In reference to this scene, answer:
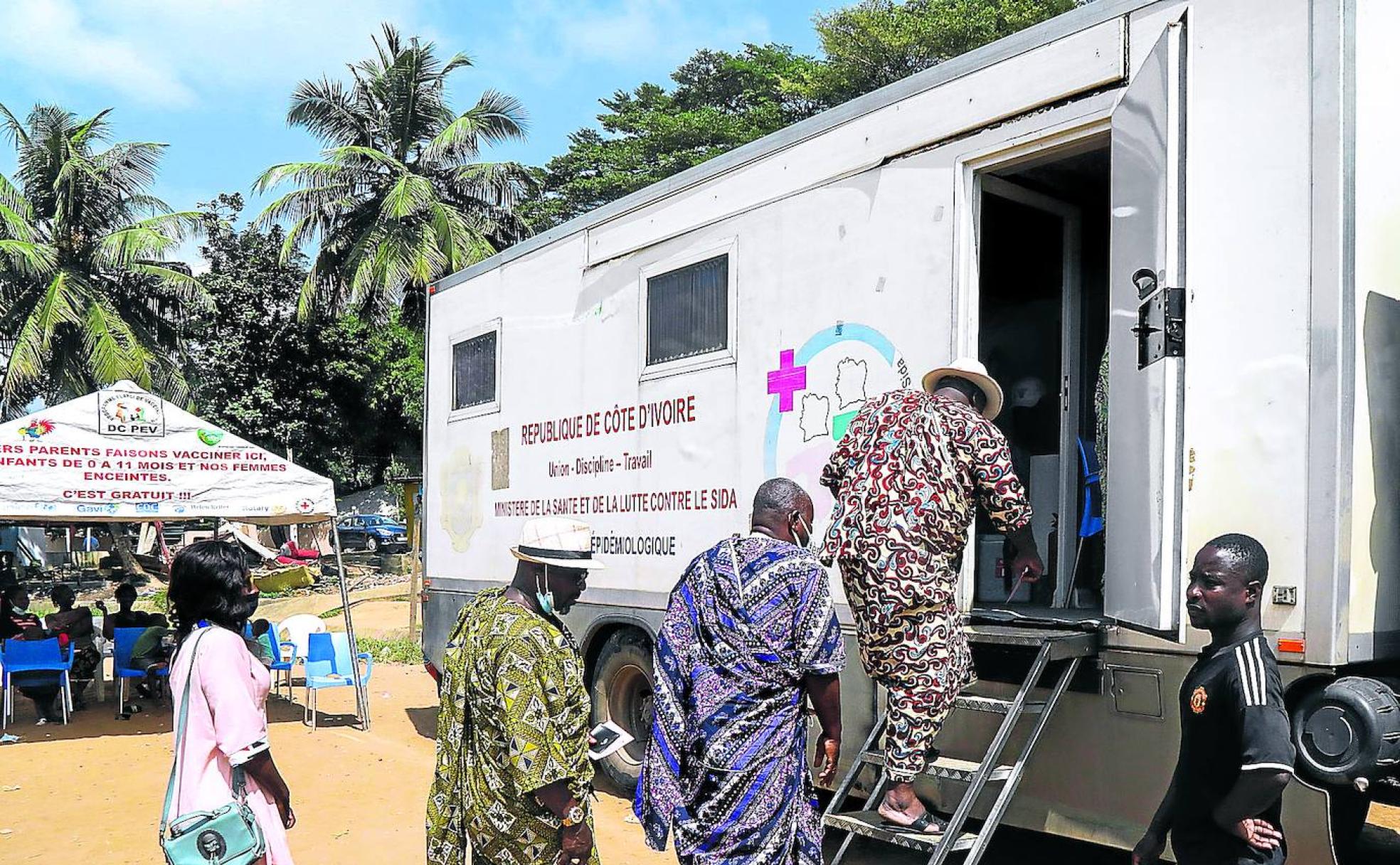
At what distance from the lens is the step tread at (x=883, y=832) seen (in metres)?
3.92

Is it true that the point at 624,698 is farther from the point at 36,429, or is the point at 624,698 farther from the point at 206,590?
the point at 36,429

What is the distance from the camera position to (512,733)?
2.98 m

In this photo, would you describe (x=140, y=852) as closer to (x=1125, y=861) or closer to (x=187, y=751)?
(x=187, y=751)

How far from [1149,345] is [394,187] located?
20.8 m

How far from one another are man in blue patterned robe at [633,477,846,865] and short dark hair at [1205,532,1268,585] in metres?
1.05

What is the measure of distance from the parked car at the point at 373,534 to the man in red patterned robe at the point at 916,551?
1012 inches

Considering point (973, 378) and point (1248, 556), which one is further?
point (973, 378)

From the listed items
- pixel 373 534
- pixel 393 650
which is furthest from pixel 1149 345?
pixel 373 534

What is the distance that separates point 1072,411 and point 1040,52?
2.08m

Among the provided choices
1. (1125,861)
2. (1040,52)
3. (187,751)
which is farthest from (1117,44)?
(187,751)

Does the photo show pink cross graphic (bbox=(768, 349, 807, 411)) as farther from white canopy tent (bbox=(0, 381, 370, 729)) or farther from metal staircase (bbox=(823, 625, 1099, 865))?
white canopy tent (bbox=(0, 381, 370, 729))

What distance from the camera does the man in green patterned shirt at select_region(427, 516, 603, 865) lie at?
2979 millimetres

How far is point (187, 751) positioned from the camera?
10.5 ft

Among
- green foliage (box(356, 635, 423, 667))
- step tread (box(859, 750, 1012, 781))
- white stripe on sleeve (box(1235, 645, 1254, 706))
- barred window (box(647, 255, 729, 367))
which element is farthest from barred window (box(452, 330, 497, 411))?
white stripe on sleeve (box(1235, 645, 1254, 706))
